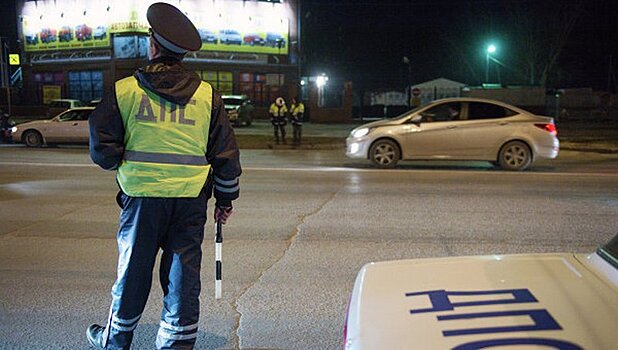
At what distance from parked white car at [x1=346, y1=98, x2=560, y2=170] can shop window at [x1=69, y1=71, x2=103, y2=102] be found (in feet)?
107

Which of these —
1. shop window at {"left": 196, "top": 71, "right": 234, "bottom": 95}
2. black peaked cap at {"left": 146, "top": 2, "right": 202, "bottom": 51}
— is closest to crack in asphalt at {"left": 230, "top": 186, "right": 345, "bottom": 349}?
black peaked cap at {"left": 146, "top": 2, "right": 202, "bottom": 51}

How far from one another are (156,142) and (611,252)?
2.29m

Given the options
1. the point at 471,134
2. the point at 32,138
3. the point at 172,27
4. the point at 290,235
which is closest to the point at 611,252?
the point at 172,27

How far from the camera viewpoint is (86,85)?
4219cm

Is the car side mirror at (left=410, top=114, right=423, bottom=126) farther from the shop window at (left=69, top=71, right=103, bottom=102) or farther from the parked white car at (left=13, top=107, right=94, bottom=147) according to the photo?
the shop window at (left=69, top=71, right=103, bottom=102)

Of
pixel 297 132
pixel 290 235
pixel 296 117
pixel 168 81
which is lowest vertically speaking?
pixel 290 235

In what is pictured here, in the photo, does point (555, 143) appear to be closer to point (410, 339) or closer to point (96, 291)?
point (96, 291)

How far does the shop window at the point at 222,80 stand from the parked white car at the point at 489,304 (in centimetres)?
3923

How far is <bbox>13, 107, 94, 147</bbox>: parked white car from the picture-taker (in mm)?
19797

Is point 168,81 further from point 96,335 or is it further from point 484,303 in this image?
point 484,303

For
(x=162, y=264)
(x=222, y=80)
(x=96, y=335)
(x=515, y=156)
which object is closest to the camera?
(x=162, y=264)

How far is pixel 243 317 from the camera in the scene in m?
4.73

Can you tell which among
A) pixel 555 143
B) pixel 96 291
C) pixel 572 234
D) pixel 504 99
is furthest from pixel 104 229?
pixel 504 99

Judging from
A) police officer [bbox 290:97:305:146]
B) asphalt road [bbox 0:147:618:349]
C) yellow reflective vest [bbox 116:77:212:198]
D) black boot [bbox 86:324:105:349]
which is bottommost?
asphalt road [bbox 0:147:618:349]
